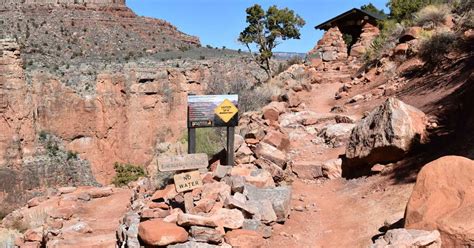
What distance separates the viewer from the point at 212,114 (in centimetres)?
855

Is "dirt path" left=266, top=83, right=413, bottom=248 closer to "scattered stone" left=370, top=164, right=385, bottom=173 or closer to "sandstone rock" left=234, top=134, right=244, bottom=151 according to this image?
"scattered stone" left=370, top=164, right=385, bottom=173

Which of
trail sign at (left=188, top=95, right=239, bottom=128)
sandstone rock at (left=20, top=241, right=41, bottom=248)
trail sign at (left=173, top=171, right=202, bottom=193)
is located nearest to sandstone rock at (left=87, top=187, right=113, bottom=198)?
sandstone rock at (left=20, top=241, right=41, bottom=248)

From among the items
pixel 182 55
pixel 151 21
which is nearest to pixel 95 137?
pixel 182 55

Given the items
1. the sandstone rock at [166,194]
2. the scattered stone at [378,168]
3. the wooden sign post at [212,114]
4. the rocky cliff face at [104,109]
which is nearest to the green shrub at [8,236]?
the sandstone rock at [166,194]

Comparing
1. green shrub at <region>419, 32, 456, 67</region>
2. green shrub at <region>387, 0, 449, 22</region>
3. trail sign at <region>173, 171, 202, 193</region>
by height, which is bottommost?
trail sign at <region>173, 171, 202, 193</region>

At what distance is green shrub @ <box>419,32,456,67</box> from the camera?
12.4 meters

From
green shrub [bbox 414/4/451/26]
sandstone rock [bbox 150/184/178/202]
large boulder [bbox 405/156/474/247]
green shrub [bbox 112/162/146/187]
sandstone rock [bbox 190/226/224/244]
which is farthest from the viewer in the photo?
green shrub [bbox 112/162/146/187]

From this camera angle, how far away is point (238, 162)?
8.99 m

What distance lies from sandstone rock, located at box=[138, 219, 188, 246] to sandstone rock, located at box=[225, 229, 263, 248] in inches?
22.6

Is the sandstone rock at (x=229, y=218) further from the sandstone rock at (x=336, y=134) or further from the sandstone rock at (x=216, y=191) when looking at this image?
the sandstone rock at (x=336, y=134)

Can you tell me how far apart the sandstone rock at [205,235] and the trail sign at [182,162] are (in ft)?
4.16

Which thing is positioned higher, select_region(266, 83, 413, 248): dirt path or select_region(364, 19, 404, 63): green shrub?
select_region(364, 19, 404, 63): green shrub

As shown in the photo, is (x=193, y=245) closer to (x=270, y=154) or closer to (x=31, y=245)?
(x=270, y=154)

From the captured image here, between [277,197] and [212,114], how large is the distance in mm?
1995
